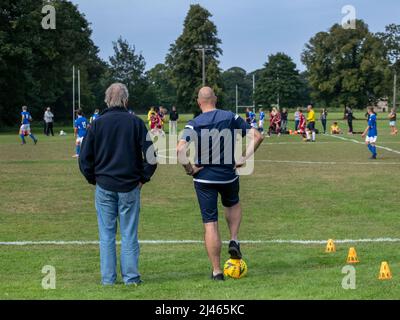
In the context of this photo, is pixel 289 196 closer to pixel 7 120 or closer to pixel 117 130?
pixel 117 130

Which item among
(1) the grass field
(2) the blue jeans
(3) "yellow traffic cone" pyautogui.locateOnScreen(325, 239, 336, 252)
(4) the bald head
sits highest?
(4) the bald head

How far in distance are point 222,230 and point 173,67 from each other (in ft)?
330

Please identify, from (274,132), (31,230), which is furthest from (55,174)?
(274,132)

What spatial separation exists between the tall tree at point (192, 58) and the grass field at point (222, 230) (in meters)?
A: 85.7

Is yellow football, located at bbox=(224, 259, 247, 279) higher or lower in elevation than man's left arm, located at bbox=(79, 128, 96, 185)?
lower

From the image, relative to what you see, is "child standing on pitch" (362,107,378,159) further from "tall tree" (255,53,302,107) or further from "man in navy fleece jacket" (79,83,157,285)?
"tall tree" (255,53,302,107)

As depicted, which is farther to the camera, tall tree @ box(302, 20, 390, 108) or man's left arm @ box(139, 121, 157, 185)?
tall tree @ box(302, 20, 390, 108)

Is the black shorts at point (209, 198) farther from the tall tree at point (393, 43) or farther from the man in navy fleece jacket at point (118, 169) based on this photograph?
the tall tree at point (393, 43)

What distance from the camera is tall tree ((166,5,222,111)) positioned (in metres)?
107

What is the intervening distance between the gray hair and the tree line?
5286 centimetres

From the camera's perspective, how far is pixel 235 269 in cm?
756

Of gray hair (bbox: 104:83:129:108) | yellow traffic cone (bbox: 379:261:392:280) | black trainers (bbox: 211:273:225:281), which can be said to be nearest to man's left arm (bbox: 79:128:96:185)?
gray hair (bbox: 104:83:129:108)

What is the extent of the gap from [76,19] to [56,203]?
2488 inches

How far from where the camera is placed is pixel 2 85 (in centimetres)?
6325
